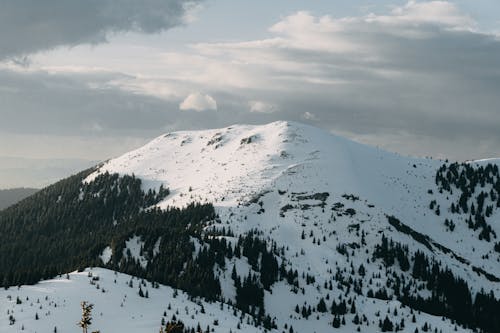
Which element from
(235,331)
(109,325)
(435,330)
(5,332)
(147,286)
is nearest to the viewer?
(5,332)

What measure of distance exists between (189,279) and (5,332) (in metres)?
97.1

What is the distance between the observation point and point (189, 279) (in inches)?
7776

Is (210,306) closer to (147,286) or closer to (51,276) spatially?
(147,286)

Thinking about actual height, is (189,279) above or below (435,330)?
above

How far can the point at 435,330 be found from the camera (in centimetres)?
19500

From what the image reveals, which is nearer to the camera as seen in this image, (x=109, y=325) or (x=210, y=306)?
(x=109, y=325)

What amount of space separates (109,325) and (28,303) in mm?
18613

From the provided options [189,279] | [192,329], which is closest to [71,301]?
[192,329]

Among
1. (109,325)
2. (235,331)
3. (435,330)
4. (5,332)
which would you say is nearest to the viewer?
(5,332)

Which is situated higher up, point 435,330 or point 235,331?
point 235,331

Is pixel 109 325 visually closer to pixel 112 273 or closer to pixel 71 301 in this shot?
pixel 71 301

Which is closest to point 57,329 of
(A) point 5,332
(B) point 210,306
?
(A) point 5,332

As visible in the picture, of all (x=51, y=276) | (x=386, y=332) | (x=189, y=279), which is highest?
(x=51, y=276)

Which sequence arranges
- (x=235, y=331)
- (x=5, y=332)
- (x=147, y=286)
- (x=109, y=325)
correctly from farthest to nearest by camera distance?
(x=147, y=286) < (x=235, y=331) < (x=109, y=325) < (x=5, y=332)
